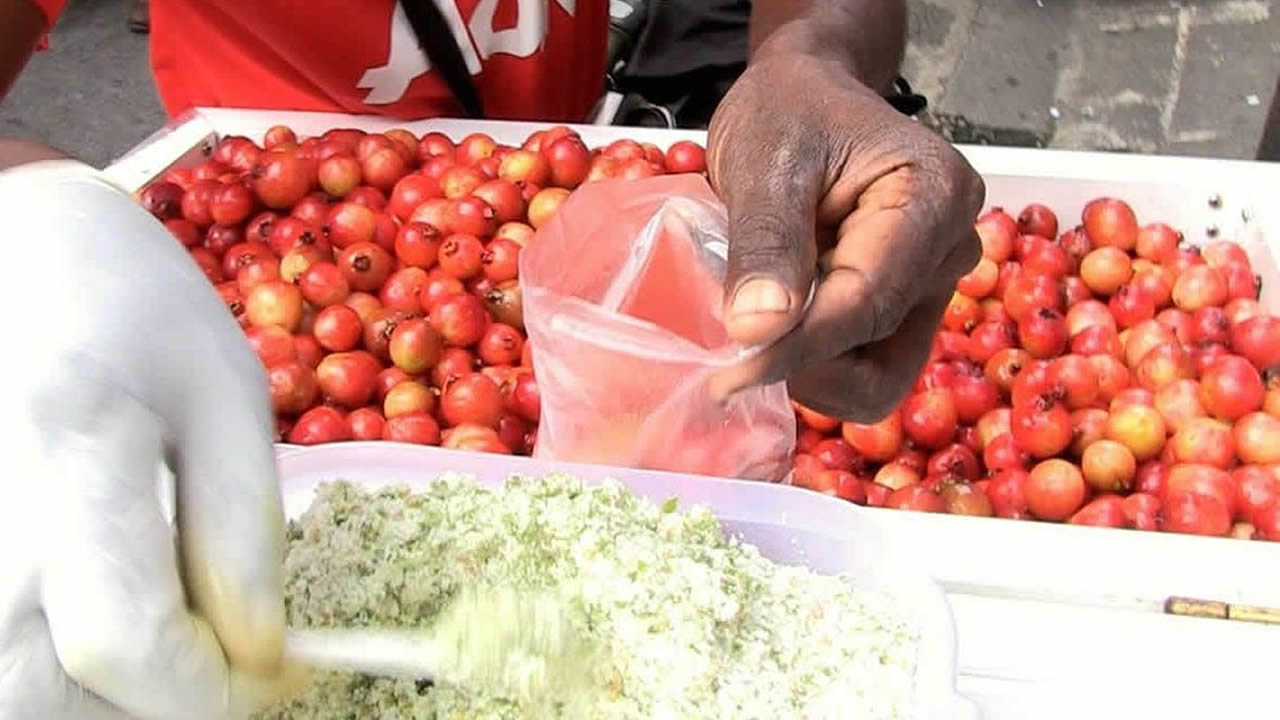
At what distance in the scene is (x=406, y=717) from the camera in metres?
0.85

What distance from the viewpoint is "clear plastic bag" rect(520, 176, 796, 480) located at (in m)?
1.29

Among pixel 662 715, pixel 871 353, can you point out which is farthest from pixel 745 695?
pixel 871 353

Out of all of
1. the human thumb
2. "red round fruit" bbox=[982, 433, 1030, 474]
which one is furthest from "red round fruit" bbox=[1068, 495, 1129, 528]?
the human thumb

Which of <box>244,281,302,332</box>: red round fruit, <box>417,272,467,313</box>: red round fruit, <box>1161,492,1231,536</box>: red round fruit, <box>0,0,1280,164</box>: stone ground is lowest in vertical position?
<box>0,0,1280,164</box>: stone ground

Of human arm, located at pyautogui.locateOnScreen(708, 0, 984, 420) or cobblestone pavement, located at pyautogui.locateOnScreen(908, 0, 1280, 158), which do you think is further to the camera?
cobblestone pavement, located at pyautogui.locateOnScreen(908, 0, 1280, 158)

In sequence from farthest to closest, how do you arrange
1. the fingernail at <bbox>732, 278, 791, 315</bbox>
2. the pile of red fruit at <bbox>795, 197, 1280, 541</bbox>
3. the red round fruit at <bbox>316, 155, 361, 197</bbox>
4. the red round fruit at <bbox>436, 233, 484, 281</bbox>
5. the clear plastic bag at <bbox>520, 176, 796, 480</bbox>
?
1. the red round fruit at <bbox>316, 155, 361, 197</bbox>
2. the red round fruit at <bbox>436, 233, 484, 281</bbox>
3. the pile of red fruit at <bbox>795, 197, 1280, 541</bbox>
4. the clear plastic bag at <bbox>520, 176, 796, 480</bbox>
5. the fingernail at <bbox>732, 278, 791, 315</bbox>

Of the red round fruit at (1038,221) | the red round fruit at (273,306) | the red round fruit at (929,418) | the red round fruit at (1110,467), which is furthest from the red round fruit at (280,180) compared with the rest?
the red round fruit at (1110,467)

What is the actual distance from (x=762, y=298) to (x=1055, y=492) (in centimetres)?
69

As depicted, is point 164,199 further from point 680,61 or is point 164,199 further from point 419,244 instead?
point 680,61

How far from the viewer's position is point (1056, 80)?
3.49 meters

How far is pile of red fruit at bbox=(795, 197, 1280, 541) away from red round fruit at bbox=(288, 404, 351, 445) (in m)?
0.56

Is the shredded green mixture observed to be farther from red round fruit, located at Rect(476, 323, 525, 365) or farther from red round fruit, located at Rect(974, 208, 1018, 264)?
red round fruit, located at Rect(974, 208, 1018, 264)

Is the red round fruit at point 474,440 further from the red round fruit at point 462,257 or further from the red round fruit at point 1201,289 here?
the red round fruit at point 1201,289

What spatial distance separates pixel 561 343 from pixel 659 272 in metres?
0.16
